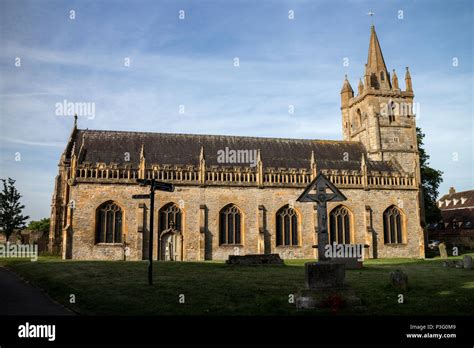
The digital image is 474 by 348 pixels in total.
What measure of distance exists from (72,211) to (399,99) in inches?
1330

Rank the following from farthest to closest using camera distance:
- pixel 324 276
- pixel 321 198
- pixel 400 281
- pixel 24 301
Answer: pixel 400 281 < pixel 321 198 < pixel 24 301 < pixel 324 276

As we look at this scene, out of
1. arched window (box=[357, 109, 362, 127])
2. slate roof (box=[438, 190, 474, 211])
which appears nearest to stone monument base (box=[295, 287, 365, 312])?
arched window (box=[357, 109, 362, 127])

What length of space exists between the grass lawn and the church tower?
26.4 metres

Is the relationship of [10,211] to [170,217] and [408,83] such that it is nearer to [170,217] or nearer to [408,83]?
[170,217]

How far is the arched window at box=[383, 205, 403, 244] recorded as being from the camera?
120 feet

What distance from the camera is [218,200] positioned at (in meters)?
33.6

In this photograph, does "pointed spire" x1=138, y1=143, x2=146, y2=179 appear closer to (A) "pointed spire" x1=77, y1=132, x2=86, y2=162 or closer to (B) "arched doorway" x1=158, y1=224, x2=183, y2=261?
(B) "arched doorway" x1=158, y1=224, x2=183, y2=261

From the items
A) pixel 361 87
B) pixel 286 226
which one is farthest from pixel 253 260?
pixel 361 87

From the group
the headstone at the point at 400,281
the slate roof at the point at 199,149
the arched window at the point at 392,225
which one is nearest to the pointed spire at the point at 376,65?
the slate roof at the point at 199,149

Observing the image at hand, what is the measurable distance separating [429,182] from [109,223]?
35.4 meters

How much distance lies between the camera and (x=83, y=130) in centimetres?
3775

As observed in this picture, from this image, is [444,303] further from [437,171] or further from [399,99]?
[437,171]

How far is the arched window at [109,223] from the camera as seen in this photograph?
31.5 metres

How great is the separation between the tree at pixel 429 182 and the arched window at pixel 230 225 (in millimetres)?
23886
